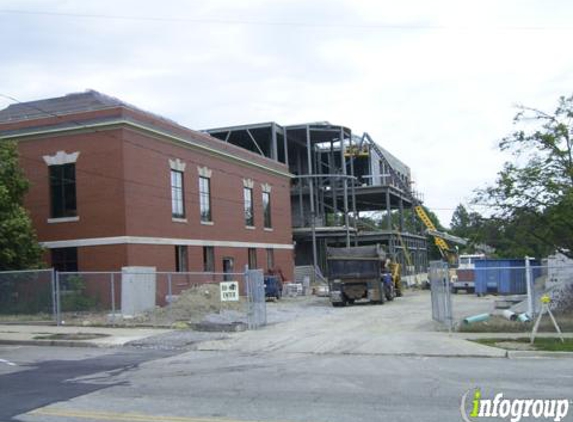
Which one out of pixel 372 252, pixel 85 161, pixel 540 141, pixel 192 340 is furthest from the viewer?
pixel 372 252

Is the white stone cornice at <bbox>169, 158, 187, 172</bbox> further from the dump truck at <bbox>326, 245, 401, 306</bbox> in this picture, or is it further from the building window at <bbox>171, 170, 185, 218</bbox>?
the dump truck at <bbox>326, 245, 401, 306</bbox>

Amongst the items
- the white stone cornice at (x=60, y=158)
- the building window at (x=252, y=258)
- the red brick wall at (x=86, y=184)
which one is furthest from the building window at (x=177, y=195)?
the building window at (x=252, y=258)

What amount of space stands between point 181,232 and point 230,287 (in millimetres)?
12188

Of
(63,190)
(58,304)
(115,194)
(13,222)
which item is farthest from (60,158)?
(58,304)

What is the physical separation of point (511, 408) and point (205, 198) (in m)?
30.2

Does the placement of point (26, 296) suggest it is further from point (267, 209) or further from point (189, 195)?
point (267, 209)

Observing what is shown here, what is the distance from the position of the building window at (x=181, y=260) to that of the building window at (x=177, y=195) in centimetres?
166

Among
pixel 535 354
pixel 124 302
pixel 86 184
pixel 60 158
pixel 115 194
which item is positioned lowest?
pixel 535 354

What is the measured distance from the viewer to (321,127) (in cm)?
5756

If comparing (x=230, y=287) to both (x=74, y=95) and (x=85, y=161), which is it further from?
(x=74, y=95)

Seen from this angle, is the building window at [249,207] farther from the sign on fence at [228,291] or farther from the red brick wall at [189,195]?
the sign on fence at [228,291]

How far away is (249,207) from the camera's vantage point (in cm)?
4388

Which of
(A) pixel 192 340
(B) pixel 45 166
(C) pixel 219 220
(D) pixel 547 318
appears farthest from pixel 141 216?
(D) pixel 547 318

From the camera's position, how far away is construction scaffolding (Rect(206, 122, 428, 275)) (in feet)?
185
